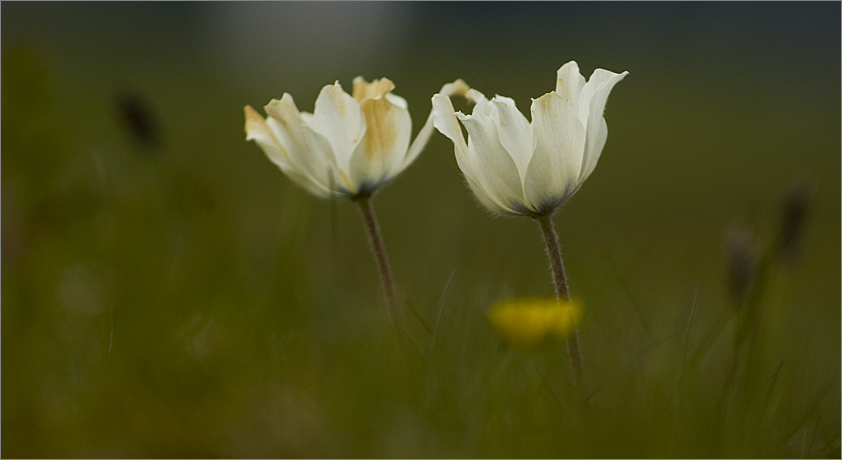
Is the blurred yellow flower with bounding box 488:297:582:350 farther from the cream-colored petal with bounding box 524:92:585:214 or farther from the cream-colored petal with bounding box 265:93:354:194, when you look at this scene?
the cream-colored petal with bounding box 265:93:354:194

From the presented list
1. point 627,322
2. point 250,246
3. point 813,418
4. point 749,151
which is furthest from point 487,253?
point 749,151

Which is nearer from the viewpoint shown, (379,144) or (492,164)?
(492,164)

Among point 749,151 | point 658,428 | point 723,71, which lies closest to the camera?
point 658,428

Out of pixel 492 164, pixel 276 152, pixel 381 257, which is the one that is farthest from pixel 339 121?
pixel 492 164

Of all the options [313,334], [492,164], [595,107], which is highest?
[595,107]

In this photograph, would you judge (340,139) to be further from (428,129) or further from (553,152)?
(553,152)

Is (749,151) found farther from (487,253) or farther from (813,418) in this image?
(813,418)

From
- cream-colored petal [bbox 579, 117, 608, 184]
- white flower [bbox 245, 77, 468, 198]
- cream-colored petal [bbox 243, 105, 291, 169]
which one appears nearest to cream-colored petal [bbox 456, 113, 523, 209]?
cream-colored petal [bbox 579, 117, 608, 184]
